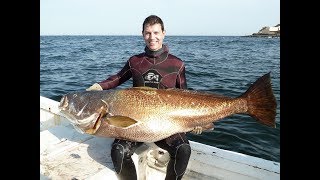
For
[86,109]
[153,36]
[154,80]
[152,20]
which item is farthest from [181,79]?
[86,109]

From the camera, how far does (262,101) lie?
3.17 meters

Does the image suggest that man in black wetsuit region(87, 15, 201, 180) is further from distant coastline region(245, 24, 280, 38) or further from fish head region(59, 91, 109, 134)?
distant coastline region(245, 24, 280, 38)

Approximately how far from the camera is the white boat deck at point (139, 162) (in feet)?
12.0

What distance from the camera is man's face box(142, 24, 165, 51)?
3.80 metres

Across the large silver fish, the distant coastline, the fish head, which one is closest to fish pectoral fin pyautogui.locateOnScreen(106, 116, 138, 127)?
the large silver fish

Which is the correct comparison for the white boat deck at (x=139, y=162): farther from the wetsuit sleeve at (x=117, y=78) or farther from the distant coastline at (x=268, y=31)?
the distant coastline at (x=268, y=31)

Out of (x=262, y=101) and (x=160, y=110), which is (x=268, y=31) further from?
(x=160, y=110)

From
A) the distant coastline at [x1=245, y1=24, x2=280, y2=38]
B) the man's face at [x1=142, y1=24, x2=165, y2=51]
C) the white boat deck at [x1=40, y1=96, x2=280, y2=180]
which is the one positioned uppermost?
the distant coastline at [x1=245, y1=24, x2=280, y2=38]

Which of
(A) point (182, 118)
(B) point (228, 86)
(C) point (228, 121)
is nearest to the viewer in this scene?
(A) point (182, 118)

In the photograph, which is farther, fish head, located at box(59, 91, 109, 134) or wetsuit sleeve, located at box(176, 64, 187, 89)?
wetsuit sleeve, located at box(176, 64, 187, 89)
